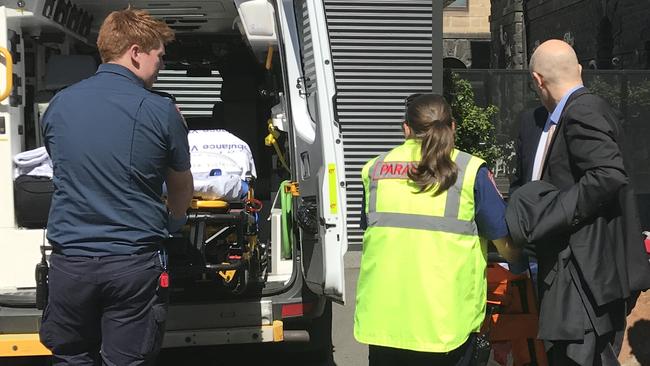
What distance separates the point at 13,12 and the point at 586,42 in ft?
45.2

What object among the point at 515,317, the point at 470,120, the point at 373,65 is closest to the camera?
the point at 515,317

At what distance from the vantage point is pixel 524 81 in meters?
8.79

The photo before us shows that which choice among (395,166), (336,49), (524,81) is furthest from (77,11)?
(524,81)

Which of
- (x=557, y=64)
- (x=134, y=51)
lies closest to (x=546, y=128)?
(x=557, y=64)

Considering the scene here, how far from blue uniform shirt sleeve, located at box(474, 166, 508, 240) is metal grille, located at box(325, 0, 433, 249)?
437 cm

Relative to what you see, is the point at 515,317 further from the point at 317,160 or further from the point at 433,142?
the point at 317,160

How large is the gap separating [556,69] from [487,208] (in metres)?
0.70

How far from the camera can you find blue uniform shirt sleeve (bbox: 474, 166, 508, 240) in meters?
2.77

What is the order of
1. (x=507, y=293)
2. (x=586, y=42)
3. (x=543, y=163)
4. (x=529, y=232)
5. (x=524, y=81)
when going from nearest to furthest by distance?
(x=529, y=232) < (x=543, y=163) < (x=507, y=293) < (x=524, y=81) < (x=586, y=42)

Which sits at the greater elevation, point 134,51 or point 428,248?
point 134,51

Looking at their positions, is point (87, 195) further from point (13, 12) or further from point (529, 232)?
point (13, 12)

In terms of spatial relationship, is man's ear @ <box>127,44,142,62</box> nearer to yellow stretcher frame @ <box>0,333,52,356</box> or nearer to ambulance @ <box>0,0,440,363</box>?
ambulance @ <box>0,0,440,363</box>

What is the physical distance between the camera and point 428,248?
2.70 m

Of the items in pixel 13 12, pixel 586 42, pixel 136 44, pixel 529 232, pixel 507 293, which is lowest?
pixel 507 293
